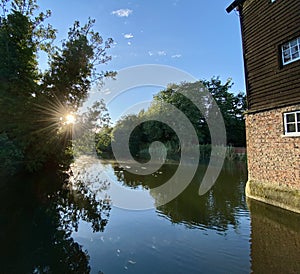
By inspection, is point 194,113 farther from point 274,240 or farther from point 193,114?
point 274,240

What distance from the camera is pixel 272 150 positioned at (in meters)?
5.93

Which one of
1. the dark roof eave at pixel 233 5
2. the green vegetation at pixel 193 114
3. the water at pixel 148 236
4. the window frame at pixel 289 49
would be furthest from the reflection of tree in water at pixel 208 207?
the green vegetation at pixel 193 114

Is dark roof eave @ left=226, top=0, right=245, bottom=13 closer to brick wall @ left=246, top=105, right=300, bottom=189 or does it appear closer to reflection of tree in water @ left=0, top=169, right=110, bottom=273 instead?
brick wall @ left=246, top=105, right=300, bottom=189

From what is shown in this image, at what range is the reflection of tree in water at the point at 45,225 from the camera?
3383mm

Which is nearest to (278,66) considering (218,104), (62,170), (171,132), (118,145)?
(62,170)

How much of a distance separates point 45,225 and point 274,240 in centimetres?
483

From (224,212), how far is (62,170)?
11.8 metres

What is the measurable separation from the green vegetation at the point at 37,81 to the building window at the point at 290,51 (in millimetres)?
7744

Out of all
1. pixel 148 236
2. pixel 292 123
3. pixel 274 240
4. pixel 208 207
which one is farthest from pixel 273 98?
pixel 148 236

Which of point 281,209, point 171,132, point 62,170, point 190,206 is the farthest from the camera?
point 171,132

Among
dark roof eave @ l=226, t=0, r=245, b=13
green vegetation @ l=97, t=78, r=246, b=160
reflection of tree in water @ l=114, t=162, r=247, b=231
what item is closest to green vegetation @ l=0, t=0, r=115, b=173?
reflection of tree in water @ l=114, t=162, r=247, b=231

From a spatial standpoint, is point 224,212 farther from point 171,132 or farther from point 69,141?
point 171,132

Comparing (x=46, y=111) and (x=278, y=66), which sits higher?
(x=278, y=66)

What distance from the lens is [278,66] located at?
5.86 meters
